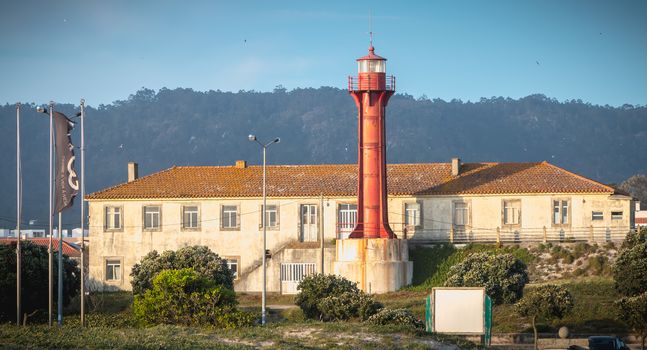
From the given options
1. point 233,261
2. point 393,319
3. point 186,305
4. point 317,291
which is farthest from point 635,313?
point 233,261

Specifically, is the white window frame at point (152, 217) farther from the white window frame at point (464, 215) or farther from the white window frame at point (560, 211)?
the white window frame at point (560, 211)

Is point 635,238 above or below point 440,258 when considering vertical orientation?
above

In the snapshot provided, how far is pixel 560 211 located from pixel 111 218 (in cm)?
2379

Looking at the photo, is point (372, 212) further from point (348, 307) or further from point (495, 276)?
point (348, 307)

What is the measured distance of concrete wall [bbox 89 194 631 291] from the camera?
76.2 meters

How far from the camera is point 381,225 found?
71562mm

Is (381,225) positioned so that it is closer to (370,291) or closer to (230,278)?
(370,291)

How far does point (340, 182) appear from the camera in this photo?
78875 mm

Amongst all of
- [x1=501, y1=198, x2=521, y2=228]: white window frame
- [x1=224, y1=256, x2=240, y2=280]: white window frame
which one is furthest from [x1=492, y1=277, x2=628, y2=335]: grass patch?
[x1=224, y1=256, x2=240, y2=280]: white window frame

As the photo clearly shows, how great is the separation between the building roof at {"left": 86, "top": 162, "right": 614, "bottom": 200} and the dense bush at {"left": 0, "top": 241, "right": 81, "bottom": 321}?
12.5 m

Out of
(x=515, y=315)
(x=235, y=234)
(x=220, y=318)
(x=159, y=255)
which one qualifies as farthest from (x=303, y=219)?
(x=220, y=318)

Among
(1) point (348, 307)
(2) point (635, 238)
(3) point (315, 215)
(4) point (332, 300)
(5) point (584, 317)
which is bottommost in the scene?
(5) point (584, 317)

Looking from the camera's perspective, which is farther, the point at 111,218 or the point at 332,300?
the point at 111,218

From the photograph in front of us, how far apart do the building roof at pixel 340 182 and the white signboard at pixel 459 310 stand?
28873 millimetres
